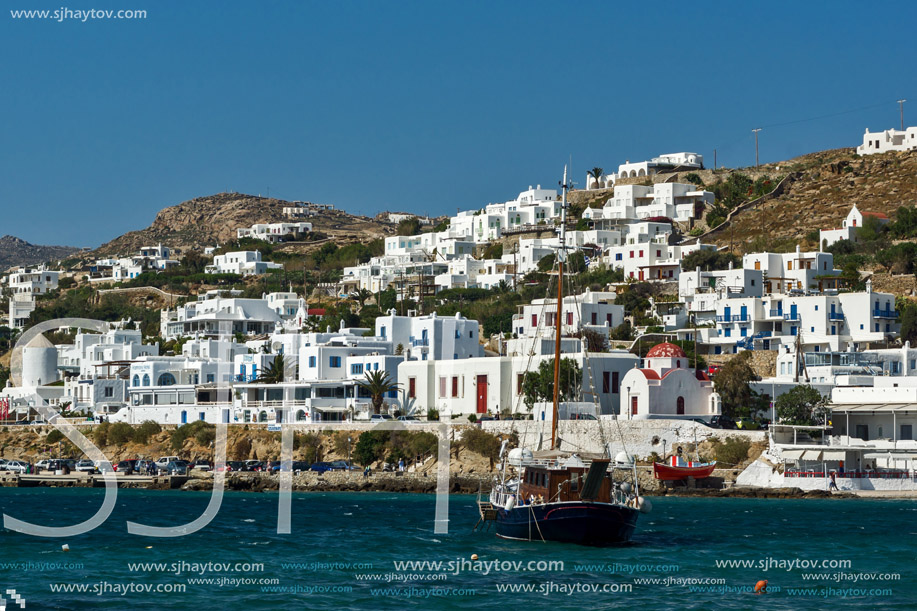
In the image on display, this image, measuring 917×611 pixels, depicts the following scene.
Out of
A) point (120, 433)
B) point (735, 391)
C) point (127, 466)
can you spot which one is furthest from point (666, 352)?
point (120, 433)

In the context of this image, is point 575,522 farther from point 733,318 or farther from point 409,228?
point 409,228

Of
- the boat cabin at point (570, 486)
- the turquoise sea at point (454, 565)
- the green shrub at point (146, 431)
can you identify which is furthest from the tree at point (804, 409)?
the green shrub at point (146, 431)

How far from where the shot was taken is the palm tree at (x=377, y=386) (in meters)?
79.1

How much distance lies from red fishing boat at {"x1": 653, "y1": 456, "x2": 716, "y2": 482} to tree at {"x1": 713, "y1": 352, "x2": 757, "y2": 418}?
8.48m

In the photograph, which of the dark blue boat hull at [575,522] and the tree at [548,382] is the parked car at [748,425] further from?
the dark blue boat hull at [575,522]

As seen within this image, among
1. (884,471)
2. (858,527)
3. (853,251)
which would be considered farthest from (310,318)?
(858,527)

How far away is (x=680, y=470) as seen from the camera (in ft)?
211

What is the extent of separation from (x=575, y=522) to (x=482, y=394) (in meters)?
36.1

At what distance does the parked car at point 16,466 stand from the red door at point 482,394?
29.1 meters

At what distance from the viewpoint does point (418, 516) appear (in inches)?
2108

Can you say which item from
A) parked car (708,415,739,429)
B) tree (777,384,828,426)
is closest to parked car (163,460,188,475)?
parked car (708,415,739,429)

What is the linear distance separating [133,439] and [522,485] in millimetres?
49479

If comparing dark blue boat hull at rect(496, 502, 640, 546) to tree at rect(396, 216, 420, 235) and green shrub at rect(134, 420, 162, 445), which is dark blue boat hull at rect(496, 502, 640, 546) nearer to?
green shrub at rect(134, 420, 162, 445)

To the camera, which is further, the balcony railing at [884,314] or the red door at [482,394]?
the balcony railing at [884,314]
